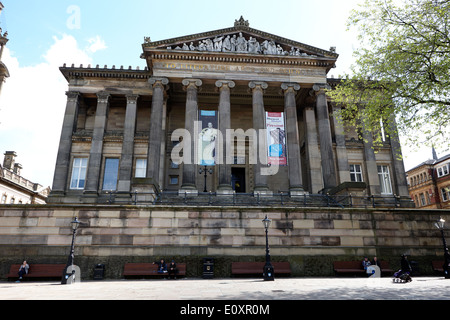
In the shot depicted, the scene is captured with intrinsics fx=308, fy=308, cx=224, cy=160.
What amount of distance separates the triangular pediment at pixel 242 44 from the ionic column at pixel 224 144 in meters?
3.32

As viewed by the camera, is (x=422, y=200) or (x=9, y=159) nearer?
(x=9, y=159)

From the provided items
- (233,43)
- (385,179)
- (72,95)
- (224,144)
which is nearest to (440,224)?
(385,179)

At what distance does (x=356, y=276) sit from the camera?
1738cm

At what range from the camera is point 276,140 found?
25062 millimetres

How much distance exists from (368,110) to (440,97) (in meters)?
3.45

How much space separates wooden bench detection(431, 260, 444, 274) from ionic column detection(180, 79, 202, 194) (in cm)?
1588

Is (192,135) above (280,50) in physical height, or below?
below

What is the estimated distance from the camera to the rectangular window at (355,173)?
103ft

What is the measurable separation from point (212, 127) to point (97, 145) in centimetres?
1168

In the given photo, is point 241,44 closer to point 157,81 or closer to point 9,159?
point 157,81

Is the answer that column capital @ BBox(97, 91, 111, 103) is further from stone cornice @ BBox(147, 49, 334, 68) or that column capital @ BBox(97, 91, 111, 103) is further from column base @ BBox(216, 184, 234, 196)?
column base @ BBox(216, 184, 234, 196)

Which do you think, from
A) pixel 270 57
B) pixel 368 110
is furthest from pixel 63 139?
pixel 368 110

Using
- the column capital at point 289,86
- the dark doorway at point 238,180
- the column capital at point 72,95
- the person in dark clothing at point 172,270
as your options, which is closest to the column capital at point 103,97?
the column capital at point 72,95
